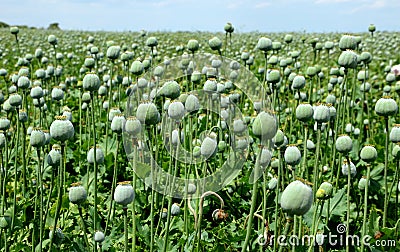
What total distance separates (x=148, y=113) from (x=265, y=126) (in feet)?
1.63

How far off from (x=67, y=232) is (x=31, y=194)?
0.70 metres

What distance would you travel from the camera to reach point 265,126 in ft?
4.22

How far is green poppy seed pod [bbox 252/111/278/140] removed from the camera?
1.29m

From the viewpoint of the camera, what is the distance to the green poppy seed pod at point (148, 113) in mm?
1627

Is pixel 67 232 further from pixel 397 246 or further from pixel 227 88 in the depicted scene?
pixel 227 88

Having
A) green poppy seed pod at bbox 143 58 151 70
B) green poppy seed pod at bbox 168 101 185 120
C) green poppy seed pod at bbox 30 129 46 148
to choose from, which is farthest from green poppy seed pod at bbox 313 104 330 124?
green poppy seed pod at bbox 143 58 151 70

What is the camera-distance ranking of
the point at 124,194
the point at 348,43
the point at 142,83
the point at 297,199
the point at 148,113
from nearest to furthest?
the point at 297,199 < the point at 124,194 < the point at 148,113 < the point at 348,43 < the point at 142,83

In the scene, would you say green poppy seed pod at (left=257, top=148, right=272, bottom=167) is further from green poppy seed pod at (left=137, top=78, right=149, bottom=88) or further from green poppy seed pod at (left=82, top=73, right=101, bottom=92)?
green poppy seed pod at (left=137, top=78, right=149, bottom=88)

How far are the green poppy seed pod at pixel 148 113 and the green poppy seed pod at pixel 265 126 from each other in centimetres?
45

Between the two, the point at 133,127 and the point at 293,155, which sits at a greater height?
the point at 133,127

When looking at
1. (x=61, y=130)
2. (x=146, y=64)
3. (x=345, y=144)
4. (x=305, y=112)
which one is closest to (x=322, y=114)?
(x=305, y=112)

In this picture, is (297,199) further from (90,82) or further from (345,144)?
(90,82)

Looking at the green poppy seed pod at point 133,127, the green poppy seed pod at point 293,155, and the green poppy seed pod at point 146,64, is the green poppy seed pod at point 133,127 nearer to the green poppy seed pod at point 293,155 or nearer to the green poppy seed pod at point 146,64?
the green poppy seed pod at point 293,155

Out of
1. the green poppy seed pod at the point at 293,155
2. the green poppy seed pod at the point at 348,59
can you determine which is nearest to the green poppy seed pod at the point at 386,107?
the green poppy seed pod at the point at 348,59
